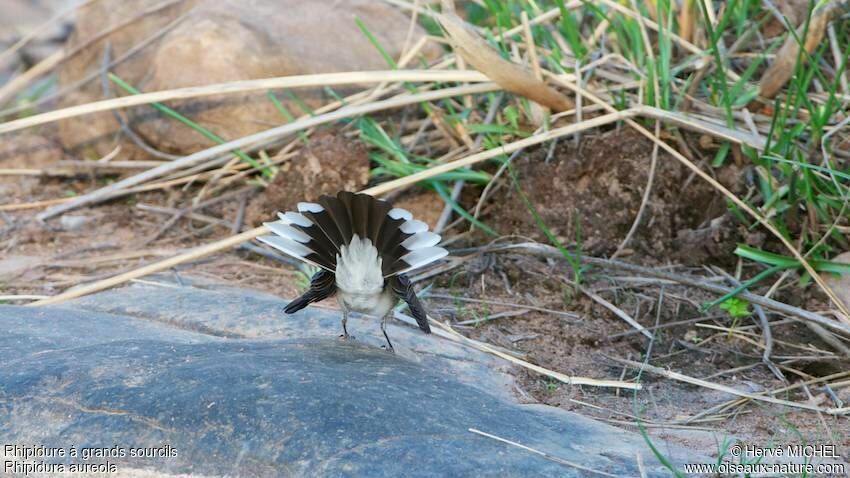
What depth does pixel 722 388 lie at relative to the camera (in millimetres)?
3037

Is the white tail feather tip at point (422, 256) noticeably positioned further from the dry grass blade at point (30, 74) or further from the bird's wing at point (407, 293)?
the dry grass blade at point (30, 74)

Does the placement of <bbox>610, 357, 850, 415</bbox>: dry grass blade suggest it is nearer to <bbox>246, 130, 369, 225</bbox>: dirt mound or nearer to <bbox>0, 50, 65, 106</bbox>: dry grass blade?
<bbox>246, 130, 369, 225</bbox>: dirt mound

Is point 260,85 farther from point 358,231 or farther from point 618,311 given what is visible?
point 618,311

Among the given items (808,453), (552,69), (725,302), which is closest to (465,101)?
(552,69)

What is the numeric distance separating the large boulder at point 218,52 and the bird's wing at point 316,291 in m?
1.90

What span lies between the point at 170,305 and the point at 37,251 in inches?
46.2

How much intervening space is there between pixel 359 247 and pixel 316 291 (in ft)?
0.81

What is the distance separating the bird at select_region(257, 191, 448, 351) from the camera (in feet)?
9.12

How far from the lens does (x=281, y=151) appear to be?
471 cm

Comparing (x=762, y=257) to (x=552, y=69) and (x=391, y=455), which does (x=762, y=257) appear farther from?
(x=391, y=455)

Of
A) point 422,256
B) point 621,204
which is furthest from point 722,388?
point 621,204

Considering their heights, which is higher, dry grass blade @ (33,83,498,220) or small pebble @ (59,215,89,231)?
dry grass blade @ (33,83,498,220)

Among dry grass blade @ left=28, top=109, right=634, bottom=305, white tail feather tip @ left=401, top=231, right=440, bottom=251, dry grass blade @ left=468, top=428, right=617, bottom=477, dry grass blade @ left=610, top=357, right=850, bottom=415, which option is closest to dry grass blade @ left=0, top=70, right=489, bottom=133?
dry grass blade @ left=28, top=109, right=634, bottom=305

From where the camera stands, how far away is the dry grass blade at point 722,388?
2.88 meters
